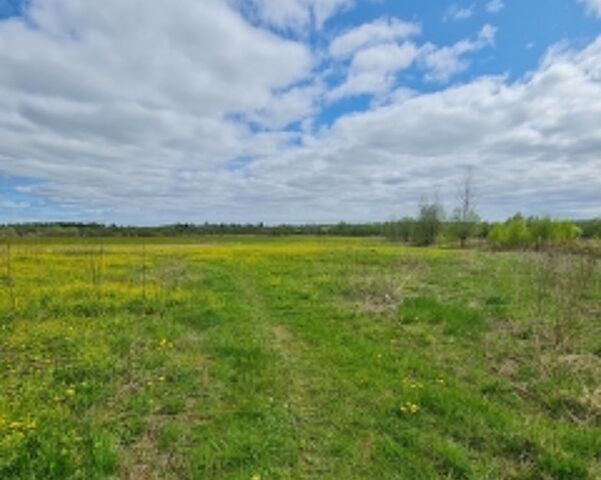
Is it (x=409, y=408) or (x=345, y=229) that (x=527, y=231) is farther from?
(x=345, y=229)

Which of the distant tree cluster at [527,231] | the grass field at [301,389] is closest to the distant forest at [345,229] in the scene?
the distant tree cluster at [527,231]

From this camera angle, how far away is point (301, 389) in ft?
21.5

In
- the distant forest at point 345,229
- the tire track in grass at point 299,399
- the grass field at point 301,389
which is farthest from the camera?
the distant forest at point 345,229

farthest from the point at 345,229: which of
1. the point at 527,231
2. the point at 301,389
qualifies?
the point at 301,389

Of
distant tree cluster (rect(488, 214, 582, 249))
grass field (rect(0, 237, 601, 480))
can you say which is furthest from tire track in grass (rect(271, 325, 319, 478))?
distant tree cluster (rect(488, 214, 582, 249))

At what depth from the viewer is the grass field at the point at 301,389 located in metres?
4.53

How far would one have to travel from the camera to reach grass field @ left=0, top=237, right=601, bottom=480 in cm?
453

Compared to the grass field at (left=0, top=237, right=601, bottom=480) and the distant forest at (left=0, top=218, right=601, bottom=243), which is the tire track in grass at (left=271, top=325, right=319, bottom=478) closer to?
the grass field at (left=0, top=237, right=601, bottom=480)

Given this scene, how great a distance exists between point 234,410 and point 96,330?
17.2ft

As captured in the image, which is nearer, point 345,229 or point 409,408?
point 409,408

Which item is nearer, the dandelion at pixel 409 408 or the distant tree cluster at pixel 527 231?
the dandelion at pixel 409 408

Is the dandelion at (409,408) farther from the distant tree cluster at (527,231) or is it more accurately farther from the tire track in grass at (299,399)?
the distant tree cluster at (527,231)

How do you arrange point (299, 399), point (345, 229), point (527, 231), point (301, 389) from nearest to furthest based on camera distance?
point (299, 399), point (301, 389), point (527, 231), point (345, 229)

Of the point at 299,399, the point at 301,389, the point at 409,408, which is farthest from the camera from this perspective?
the point at 301,389
